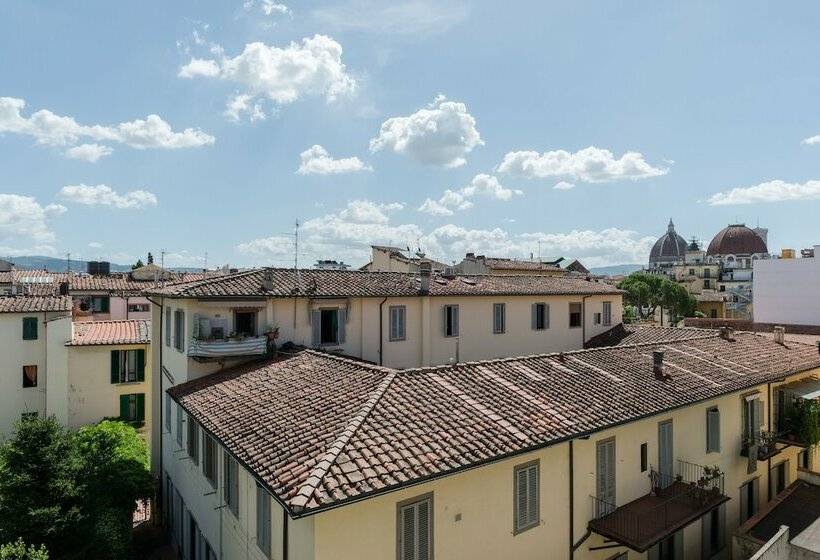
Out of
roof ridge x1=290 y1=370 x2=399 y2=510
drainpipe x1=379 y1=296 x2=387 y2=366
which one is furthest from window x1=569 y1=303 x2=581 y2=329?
roof ridge x1=290 y1=370 x2=399 y2=510

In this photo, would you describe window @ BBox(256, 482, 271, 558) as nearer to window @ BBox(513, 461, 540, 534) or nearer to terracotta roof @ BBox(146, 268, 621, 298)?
window @ BBox(513, 461, 540, 534)

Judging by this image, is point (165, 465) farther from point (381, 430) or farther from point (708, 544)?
point (708, 544)

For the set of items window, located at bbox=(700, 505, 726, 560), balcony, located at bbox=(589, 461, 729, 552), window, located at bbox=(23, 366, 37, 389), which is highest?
window, located at bbox=(23, 366, 37, 389)

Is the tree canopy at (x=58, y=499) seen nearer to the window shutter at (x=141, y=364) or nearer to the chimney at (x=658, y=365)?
the window shutter at (x=141, y=364)

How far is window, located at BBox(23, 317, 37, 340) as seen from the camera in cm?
2622

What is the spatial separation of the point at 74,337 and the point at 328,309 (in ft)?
54.1

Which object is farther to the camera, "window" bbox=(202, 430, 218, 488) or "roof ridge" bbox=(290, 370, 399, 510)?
"window" bbox=(202, 430, 218, 488)

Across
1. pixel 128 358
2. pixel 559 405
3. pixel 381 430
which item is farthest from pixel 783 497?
pixel 128 358

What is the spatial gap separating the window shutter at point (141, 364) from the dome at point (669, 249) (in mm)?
153375

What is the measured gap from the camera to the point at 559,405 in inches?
448

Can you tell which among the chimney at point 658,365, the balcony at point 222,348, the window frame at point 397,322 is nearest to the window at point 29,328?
the balcony at point 222,348

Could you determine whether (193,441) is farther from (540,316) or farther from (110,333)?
(540,316)

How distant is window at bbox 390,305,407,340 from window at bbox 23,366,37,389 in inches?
771

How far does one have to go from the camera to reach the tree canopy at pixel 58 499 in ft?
48.5
